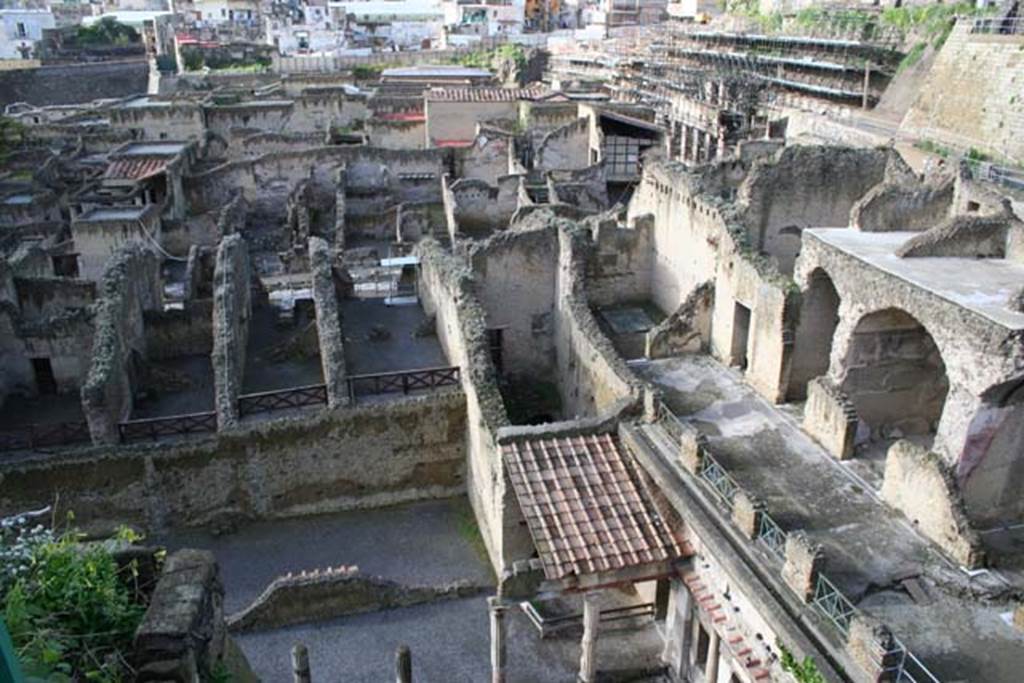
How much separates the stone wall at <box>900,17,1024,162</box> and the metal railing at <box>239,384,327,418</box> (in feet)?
91.3

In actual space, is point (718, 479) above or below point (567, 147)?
below

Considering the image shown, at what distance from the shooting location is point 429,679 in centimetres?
1367

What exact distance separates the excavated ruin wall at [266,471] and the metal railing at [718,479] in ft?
19.3

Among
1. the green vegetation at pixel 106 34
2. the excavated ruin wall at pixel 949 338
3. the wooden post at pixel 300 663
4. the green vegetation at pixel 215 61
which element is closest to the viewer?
the excavated ruin wall at pixel 949 338

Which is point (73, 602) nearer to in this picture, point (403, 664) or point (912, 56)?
point (403, 664)

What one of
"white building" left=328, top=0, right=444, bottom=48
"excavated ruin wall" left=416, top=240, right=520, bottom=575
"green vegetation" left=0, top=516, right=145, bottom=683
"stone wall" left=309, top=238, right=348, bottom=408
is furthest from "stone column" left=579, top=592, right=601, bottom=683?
"white building" left=328, top=0, right=444, bottom=48

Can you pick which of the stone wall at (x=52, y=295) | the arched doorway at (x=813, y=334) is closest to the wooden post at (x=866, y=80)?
the arched doorway at (x=813, y=334)

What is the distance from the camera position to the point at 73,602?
233 inches

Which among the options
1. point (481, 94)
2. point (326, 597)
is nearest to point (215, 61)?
point (481, 94)

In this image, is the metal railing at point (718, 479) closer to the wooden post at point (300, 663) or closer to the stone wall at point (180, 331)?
the wooden post at point (300, 663)

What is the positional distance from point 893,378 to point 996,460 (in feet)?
8.70

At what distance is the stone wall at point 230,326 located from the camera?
54.6 ft

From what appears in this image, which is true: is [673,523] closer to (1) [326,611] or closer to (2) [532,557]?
(2) [532,557]

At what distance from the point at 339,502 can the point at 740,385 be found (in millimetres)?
8331
